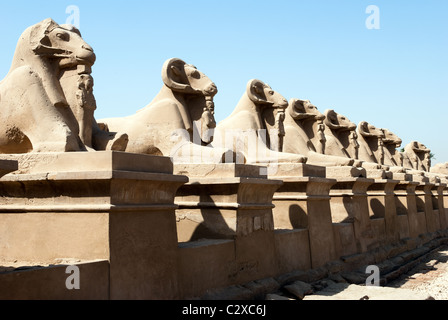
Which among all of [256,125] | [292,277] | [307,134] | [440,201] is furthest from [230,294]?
[440,201]

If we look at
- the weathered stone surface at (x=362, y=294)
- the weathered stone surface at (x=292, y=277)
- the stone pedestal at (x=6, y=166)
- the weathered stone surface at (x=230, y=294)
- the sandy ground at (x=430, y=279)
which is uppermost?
the stone pedestal at (x=6, y=166)

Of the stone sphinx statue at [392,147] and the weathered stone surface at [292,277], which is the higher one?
the stone sphinx statue at [392,147]

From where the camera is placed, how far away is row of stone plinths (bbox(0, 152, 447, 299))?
13.4 feet

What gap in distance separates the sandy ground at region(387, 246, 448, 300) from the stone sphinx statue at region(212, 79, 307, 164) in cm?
291

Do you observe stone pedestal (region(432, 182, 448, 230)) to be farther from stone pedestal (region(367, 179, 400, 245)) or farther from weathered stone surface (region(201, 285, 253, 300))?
weathered stone surface (region(201, 285, 253, 300))

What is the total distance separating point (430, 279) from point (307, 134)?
11.3 feet

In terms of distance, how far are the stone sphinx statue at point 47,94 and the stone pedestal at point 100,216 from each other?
17.2 inches

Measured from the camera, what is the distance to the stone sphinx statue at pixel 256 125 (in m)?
8.02

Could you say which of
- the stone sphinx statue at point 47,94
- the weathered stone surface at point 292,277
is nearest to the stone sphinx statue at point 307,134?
→ the weathered stone surface at point 292,277

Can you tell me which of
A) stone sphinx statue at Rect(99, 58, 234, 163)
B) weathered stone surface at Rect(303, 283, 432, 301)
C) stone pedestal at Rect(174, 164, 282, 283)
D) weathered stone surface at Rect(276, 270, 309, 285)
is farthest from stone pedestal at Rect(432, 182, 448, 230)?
stone pedestal at Rect(174, 164, 282, 283)

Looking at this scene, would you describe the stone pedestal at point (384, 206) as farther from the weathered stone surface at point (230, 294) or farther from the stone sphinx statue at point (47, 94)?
the stone sphinx statue at point (47, 94)

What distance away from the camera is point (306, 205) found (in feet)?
23.7

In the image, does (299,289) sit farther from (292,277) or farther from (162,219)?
(162,219)

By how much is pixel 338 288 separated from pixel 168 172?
3.12 meters
